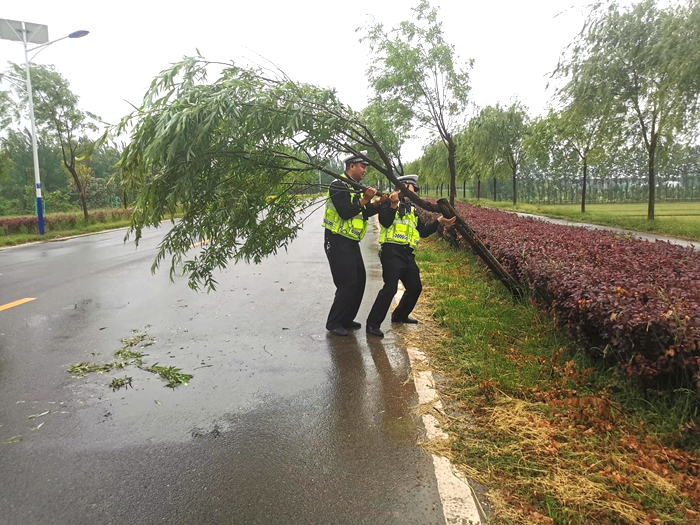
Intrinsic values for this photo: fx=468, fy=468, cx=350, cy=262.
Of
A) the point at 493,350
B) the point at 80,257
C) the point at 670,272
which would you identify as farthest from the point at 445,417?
the point at 80,257

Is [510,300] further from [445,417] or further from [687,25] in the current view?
[687,25]

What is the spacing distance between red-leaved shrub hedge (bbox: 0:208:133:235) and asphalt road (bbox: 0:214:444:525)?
1474cm

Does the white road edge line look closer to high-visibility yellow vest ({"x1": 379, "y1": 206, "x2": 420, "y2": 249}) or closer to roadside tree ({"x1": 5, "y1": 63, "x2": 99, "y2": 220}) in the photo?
high-visibility yellow vest ({"x1": 379, "y1": 206, "x2": 420, "y2": 249})

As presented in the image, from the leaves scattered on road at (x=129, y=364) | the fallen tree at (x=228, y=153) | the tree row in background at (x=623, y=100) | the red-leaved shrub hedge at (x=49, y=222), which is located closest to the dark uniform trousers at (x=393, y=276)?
the fallen tree at (x=228, y=153)

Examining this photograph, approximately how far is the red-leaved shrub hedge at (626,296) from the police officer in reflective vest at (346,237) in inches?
71.7

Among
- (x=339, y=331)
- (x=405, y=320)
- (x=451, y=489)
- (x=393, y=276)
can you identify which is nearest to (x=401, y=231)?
(x=393, y=276)

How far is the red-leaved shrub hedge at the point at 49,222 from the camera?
1831 cm

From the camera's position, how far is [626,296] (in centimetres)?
334

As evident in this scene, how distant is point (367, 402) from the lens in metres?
3.52

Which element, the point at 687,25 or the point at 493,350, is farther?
the point at 687,25

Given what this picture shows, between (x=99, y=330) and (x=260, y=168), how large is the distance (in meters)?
3.02

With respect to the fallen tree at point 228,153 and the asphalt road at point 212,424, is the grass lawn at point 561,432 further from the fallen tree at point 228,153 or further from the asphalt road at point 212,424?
the fallen tree at point 228,153

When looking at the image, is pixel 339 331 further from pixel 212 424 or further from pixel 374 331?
pixel 212 424

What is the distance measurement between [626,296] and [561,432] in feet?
3.83
